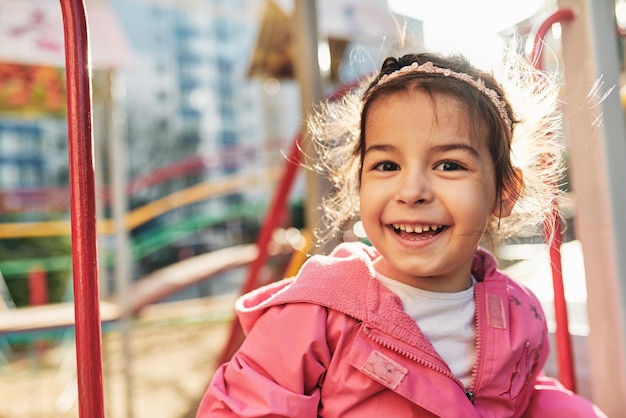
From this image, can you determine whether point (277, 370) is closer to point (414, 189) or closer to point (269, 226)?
point (414, 189)

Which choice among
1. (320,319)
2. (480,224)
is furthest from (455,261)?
(320,319)

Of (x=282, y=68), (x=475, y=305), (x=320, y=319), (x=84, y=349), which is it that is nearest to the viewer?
(x=84, y=349)

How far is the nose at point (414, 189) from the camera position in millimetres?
715

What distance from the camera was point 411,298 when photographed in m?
0.80

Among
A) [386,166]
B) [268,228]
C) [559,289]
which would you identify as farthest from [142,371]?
[386,166]

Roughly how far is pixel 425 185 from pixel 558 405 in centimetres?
41

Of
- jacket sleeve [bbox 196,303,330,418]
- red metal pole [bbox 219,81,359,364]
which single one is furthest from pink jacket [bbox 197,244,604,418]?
red metal pole [bbox 219,81,359,364]

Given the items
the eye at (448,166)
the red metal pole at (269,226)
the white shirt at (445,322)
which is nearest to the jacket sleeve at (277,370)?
the white shirt at (445,322)

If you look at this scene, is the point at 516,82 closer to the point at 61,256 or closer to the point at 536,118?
the point at 536,118

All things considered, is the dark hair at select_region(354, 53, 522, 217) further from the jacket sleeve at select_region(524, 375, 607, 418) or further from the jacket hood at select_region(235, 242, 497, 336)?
the jacket sleeve at select_region(524, 375, 607, 418)

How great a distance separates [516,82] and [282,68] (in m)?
3.46

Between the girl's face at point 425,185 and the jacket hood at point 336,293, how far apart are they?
0.05 meters

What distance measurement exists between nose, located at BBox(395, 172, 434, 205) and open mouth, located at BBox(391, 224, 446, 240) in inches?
1.3

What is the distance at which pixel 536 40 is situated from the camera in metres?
0.96
